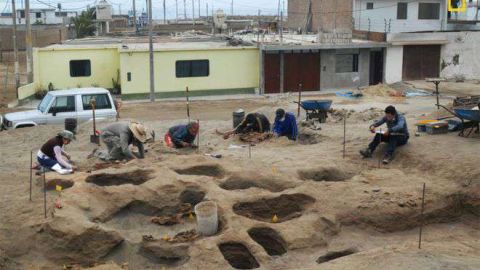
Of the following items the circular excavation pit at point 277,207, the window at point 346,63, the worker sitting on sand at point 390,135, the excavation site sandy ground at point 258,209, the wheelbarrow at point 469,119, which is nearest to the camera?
the excavation site sandy ground at point 258,209

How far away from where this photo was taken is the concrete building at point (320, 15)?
125ft

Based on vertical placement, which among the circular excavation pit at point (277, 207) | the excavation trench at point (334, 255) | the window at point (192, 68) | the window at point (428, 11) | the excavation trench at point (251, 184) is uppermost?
the window at point (428, 11)

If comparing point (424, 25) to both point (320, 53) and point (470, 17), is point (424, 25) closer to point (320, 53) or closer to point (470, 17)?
point (320, 53)

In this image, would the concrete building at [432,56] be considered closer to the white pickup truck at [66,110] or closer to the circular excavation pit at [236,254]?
the white pickup truck at [66,110]

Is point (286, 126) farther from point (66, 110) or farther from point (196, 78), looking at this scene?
point (196, 78)

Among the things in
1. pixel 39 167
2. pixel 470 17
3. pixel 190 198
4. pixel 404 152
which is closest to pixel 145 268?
pixel 190 198

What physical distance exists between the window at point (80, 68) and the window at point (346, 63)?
485 inches

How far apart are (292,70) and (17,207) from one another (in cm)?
2189

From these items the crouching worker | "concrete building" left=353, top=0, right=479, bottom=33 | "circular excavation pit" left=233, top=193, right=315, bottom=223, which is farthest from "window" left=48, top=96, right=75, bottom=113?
"concrete building" left=353, top=0, right=479, bottom=33

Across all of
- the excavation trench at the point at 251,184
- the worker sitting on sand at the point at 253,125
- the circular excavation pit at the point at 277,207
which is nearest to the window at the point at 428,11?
the worker sitting on sand at the point at 253,125

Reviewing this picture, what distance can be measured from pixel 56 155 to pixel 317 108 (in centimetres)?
944

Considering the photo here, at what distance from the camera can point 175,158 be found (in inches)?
543

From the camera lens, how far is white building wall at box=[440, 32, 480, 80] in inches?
1283

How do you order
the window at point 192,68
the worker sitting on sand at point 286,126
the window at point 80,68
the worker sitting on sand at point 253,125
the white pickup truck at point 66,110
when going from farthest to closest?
1. the window at point 192,68
2. the window at point 80,68
3. the white pickup truck at point 66,110
4. the worker sitting on sand at point 253,125
5. the worker sitting on sand at point 286,126
